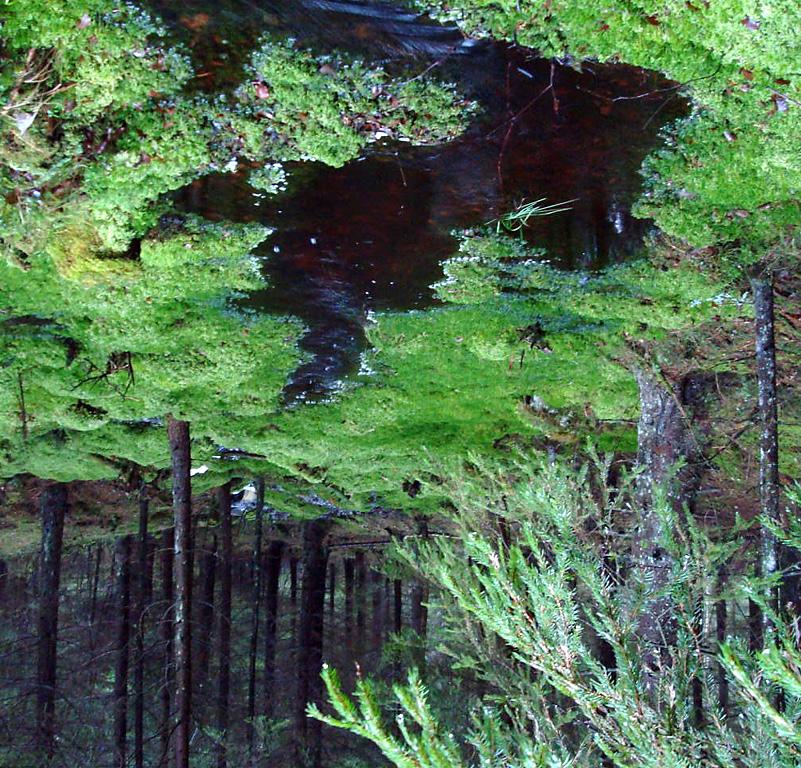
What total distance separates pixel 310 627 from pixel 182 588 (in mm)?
7725

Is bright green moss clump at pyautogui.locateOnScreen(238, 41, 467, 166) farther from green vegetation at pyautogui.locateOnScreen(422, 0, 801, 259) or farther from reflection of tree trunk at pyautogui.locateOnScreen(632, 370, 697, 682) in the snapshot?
reflection of tree trunk at pyautogui.locateOnScreen(632, 370, 697, 682)

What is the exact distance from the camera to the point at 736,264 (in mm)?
5160

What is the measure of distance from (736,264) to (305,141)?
3140 mm

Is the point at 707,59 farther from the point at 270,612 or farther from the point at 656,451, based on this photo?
the point at 270,612

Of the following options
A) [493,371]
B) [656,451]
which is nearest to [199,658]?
[493,371]

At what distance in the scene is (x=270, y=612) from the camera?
1645 cm

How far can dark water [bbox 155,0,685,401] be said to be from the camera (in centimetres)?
334

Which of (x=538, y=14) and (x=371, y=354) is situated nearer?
(x=538, y=14)

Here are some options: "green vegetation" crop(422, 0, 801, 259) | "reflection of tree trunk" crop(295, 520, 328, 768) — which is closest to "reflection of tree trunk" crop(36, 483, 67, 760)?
"reflection of tree trunk" crop(295, 520, 328, 768)

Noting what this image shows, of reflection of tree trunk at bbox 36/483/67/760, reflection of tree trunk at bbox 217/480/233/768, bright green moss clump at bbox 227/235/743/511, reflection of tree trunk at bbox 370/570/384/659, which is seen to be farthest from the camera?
reflection of tree trunk at bbox 370/570/384/659

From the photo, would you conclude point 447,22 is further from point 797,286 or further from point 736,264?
point 797,286

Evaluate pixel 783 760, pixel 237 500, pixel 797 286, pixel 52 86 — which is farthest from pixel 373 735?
pixel 237 500

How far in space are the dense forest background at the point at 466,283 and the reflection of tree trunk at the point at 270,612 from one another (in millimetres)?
7738

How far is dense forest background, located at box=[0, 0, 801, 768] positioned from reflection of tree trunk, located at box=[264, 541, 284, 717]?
7738 mm
